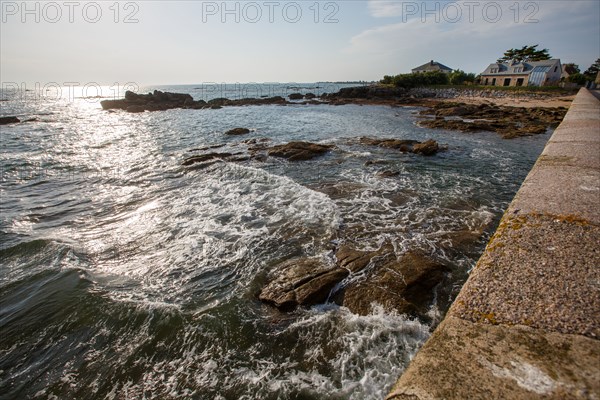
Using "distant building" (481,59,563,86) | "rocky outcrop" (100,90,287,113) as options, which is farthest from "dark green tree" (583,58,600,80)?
"rocky outcrop" (100,90,287,113)

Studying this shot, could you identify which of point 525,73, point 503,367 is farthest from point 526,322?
point 525,73

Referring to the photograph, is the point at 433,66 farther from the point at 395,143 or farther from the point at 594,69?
the point at 395,143

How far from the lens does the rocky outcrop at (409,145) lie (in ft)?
52.4

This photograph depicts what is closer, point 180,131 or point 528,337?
point 528,337

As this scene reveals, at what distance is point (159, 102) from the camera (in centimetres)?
5741

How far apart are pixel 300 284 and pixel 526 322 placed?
399 cm

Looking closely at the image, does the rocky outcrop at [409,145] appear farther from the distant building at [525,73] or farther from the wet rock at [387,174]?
the distant building at [525,73]

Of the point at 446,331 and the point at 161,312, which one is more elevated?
the point at 446,331

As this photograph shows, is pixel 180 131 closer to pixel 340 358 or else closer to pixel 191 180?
pixel 191 180

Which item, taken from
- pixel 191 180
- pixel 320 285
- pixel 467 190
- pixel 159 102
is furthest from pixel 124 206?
pixel 159 102

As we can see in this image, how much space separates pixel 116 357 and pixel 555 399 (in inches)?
213

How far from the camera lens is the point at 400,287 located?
212 inches

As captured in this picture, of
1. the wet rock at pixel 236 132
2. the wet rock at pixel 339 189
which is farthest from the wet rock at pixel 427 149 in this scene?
the wet rock at pixel 236 132

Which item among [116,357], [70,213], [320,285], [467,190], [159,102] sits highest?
[159,102]
